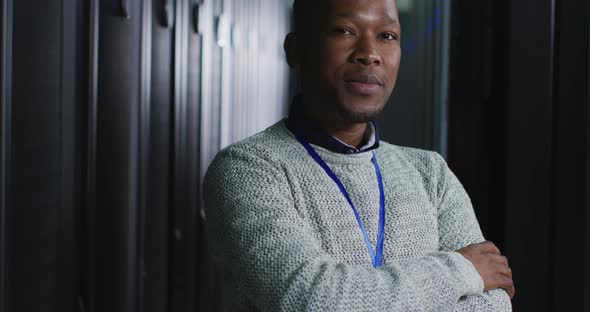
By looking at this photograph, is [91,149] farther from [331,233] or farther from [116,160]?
[331,233]

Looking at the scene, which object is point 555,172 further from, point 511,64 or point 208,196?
point 208,196

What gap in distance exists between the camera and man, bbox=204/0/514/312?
1045 millimetres

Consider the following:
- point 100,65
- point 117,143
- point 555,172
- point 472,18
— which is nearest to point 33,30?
point 100,65

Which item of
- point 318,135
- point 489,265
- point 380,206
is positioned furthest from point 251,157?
point 489,265

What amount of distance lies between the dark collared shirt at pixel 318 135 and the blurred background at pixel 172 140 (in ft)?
1.45

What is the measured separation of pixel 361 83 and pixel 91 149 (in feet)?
2.14

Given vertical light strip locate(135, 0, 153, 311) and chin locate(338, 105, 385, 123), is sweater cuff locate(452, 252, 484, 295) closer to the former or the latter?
chin locate(338, 105, 385, 123)

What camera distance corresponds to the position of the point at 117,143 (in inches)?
67.0

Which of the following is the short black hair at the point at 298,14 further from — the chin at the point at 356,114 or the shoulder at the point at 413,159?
the shoulder at the point at 413,159

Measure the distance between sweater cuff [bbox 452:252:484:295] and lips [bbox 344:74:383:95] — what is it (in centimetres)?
33

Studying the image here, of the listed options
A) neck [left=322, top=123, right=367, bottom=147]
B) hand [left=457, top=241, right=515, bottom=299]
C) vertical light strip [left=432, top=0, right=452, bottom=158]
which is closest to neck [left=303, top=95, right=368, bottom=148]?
neck [left=322, top=123, right=367, bottom=147]

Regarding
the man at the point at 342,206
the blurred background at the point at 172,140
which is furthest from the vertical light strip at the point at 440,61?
the man at the point at 342,206

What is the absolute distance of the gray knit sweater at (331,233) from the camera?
1035mm

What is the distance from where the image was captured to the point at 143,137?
6.54 feet
